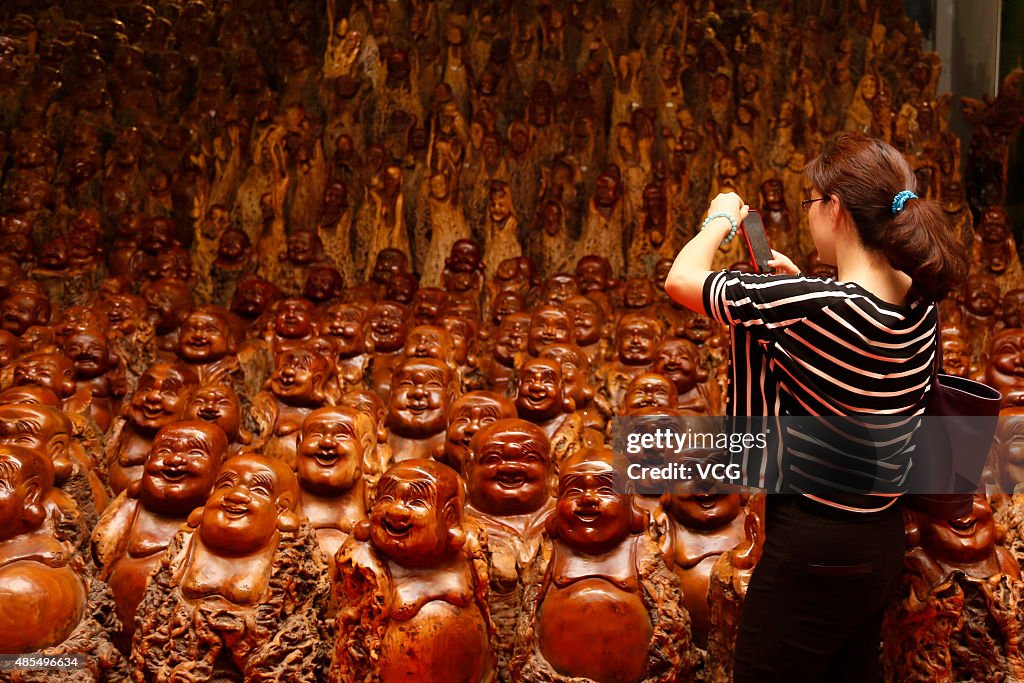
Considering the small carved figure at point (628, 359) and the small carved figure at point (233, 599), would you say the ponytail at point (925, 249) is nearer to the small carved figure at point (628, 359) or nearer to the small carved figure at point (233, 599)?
the small carved figure at point (233, 599)

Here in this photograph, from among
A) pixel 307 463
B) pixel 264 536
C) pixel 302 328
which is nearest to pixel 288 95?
pixel 302 328

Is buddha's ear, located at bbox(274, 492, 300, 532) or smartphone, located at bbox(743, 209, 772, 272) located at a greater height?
smartphone, located at bbox(743, 209, 772, 272)

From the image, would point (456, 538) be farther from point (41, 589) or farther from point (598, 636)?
point (41, 589)

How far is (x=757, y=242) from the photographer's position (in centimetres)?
227

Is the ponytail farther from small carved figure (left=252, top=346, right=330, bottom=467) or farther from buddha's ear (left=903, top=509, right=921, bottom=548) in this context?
small carved figure (left=252, top=346, right=330, bottom=467)

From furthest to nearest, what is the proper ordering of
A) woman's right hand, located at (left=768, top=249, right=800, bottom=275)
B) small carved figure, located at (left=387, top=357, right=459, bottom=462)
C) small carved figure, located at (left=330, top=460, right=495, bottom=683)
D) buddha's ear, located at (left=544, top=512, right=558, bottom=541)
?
small carved figure, located at (left=387, top=357, right=459, bottom=462), buddha's ear, located at (left=544, top=512, right=558, bottom=541), small carved figure, located at (left=330, top=460, right=495, bottom=683), woman's right hand, located at (left=768, top=249, right=800, bottom=275)

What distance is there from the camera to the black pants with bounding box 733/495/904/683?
1974 mm

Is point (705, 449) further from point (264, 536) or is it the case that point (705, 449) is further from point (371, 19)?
point (371, 19)

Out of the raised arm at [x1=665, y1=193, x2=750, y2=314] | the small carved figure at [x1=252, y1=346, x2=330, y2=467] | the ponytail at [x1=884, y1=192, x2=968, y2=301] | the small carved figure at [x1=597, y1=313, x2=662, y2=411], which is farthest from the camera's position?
the small carved figure at [x1=597, y1=313, x2=662, y2=411]

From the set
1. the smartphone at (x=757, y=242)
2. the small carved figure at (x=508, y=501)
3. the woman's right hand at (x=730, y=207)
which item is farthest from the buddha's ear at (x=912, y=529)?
the small carved figure at (x=508, y=501)

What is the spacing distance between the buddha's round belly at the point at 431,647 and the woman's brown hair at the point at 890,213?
1.55m

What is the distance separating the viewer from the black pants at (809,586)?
1.97m

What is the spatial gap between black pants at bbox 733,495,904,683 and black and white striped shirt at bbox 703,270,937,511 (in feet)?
0.17

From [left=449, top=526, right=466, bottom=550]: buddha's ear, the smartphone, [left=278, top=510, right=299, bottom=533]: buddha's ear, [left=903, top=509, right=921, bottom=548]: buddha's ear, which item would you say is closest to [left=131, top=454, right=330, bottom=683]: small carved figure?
[left=278, top=510, right=299, bottom=533]: buddha's ear
